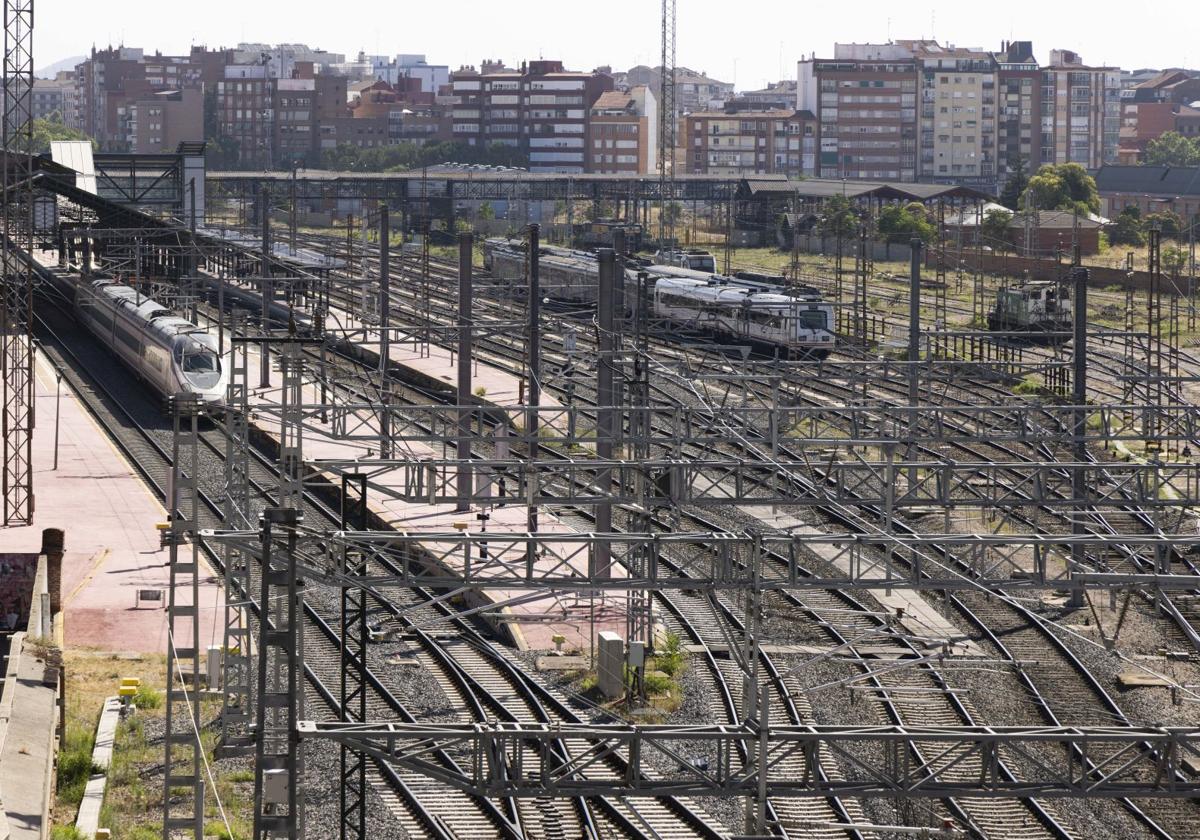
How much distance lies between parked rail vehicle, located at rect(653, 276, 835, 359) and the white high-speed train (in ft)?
30.2

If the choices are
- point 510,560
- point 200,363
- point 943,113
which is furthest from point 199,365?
point 943,113

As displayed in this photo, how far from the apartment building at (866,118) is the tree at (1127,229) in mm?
47265

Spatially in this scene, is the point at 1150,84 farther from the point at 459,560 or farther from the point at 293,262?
the point at 459,560

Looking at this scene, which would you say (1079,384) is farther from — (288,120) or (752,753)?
(288,120)

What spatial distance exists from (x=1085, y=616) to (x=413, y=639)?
7466 millimetres

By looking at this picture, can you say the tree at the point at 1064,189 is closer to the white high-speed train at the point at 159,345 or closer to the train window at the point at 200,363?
the white high-speed train at the point at 159,345

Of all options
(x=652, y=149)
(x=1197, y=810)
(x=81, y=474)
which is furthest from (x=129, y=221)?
(x=652, y=149)

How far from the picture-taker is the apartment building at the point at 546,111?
405ft

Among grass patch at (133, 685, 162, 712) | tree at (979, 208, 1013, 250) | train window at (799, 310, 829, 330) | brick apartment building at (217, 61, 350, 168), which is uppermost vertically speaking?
brick apartment building at (217, 61, 350, 168)

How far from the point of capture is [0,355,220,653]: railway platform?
20812 millimetres

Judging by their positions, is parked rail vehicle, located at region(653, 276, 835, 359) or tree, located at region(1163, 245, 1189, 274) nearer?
parked rail vehicle, located at region(653, 276, 835, 359)

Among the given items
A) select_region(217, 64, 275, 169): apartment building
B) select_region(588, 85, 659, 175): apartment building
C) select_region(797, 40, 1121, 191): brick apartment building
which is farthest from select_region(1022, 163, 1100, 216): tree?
select_region(217, 64, 275, 169): apartment building

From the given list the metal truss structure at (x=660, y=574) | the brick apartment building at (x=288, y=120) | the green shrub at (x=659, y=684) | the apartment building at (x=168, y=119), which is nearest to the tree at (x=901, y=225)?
the metal truss structure at (x=660, y=574)

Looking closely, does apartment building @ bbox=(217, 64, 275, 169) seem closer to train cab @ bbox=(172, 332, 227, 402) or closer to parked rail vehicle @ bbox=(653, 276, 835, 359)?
parked rail vehicle @ bbox=(653, 276, 835, 359)
